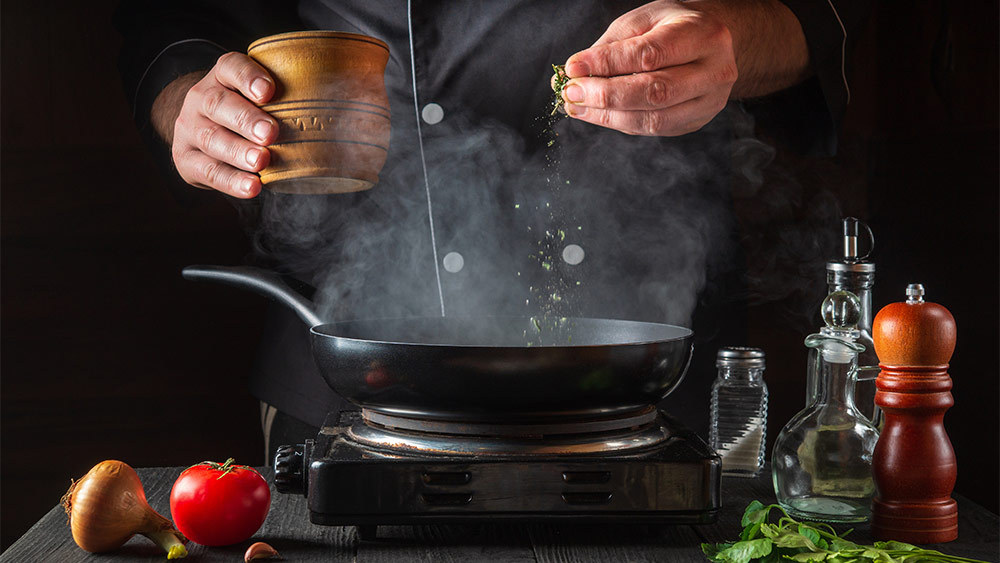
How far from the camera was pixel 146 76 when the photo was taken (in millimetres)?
1684

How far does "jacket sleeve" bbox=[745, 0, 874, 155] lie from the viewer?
4.93ft

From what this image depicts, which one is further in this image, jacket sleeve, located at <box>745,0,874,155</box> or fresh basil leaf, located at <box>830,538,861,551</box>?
jacket sleeve, located at <box>745,0,874,155</box>

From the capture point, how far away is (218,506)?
89 centimetres

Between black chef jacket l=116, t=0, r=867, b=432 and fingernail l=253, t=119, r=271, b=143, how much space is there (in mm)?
481

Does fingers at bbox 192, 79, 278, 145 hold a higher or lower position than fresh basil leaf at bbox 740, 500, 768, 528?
higher

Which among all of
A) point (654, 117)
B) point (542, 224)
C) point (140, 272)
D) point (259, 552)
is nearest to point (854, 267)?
point (654, 117)

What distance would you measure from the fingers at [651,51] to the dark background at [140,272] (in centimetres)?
142

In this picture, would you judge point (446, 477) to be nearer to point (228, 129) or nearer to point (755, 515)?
point (755, 515)

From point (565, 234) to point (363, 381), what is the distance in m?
0.80

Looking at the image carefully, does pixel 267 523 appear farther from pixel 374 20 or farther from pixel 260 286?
pixel 374 20

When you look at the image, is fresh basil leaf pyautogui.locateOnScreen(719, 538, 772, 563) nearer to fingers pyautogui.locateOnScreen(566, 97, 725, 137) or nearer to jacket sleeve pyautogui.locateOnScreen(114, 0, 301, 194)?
fingers pyautogui.locateOnScreen(566, 97, 725, 137)

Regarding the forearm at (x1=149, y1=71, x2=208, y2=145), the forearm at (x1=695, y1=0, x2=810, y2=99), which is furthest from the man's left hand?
the forearm at (x1=149, y1=71, x2=208, y2=145)

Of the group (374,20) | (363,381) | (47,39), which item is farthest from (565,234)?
(47,39)

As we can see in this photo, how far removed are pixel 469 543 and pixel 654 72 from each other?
695 millimetres
